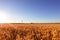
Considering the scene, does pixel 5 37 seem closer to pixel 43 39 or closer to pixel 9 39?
pixel 9 39

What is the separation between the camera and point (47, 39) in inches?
236

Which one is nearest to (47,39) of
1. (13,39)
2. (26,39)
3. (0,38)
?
(26,39)

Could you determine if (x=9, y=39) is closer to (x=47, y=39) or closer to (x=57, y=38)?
(x=47, y=39)

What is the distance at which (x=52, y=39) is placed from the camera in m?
6.07

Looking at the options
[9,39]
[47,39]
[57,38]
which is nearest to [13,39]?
[9,39]

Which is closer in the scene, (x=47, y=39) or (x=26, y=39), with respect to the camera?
(x=26, y=39)

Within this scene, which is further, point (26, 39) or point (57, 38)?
point (57, 38)

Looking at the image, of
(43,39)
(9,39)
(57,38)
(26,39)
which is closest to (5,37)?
(9,39)

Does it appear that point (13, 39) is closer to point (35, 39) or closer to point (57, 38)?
point (35, 39)

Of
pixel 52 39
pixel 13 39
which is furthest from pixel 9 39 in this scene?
pixel 52 39

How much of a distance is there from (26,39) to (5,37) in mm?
1201

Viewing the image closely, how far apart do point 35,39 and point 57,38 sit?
35.7 inches

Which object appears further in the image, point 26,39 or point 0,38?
point 0,38

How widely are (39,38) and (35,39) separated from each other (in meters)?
0.21
